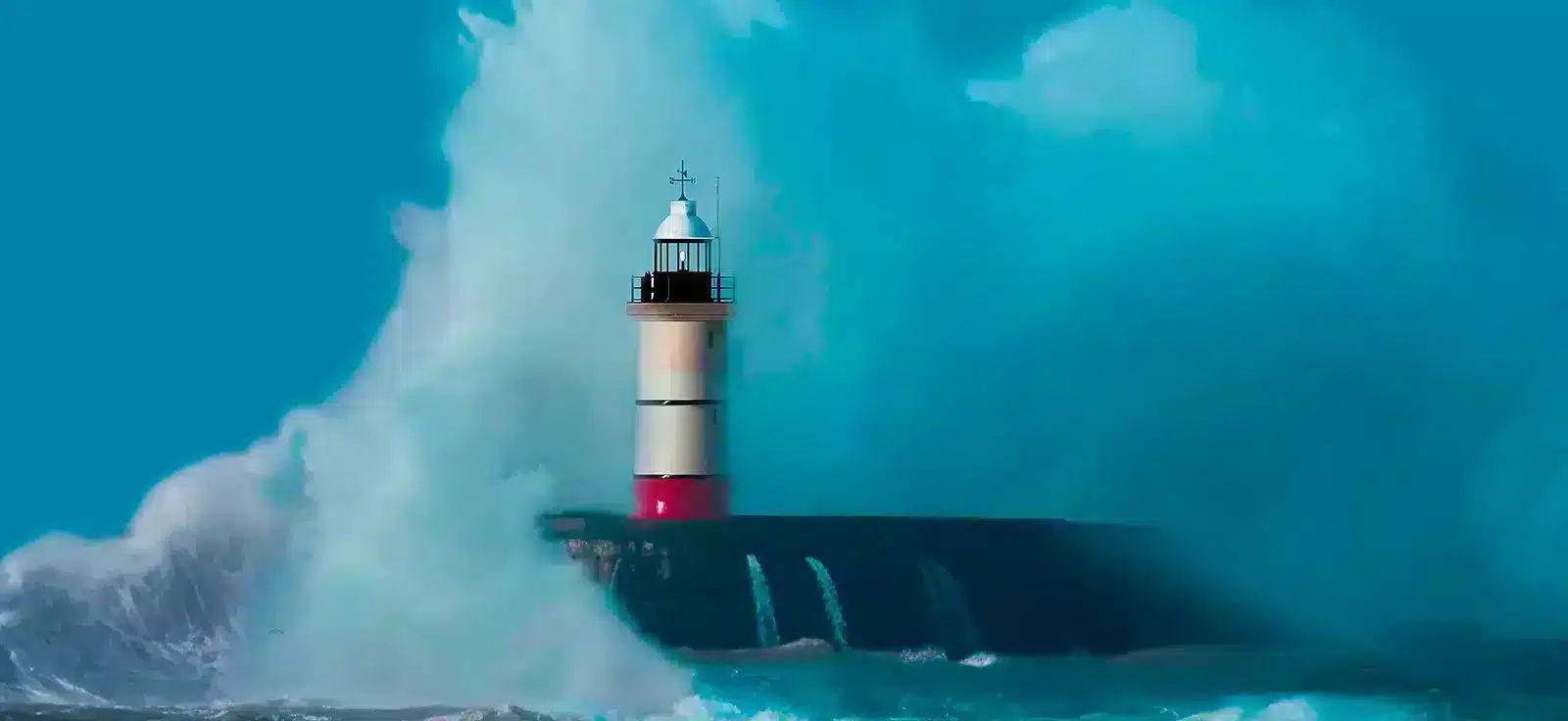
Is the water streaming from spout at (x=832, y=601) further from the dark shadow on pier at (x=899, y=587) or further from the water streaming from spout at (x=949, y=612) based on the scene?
the water streaming from spout at (x=949, y=612)

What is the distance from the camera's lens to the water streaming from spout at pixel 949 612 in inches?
2175

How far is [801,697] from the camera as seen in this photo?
51625 mm

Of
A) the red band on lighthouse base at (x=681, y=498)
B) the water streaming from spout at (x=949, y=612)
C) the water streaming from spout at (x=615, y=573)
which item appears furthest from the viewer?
the red band on lighthouse base at (x=681, y=498)

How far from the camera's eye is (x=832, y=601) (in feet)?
182

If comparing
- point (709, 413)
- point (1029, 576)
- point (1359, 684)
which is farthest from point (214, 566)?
point (1359, 684)

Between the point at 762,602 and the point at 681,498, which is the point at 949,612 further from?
the point at 681,498

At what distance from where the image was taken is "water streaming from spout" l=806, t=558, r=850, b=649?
55.1 metres

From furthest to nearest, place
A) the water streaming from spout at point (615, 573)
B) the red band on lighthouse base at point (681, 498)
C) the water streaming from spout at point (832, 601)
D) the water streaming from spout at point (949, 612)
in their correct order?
1. the red band on lighthouse base at point (681, 498)
2. the water streaming from spout at point (949, 612)
3. the water streaming from spout at point (832, 601)
4. the water streaming from spout at point (615, 573)

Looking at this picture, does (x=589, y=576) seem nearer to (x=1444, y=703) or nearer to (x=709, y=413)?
(x=709, y=413)

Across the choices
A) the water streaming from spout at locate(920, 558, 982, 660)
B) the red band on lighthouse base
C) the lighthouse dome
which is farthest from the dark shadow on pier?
the lighthouse dome

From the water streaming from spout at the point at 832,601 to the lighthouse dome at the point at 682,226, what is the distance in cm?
522

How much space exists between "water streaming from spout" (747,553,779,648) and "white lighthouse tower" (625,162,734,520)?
1.57 meters

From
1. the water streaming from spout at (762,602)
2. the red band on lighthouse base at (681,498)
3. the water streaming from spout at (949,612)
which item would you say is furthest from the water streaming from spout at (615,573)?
the water streaming from spout at (949,612)

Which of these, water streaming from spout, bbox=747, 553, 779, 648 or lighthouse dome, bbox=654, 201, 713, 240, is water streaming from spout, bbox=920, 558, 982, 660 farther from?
lighthouse dome, bbox=654, 201, 713, 240
